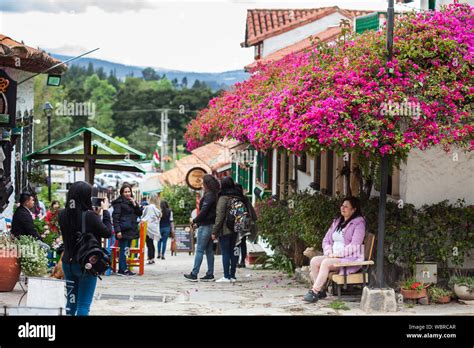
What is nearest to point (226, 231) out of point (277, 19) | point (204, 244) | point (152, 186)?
point (204, 244)

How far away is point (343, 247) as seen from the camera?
12422 mm

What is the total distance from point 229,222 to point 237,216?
0.16 m

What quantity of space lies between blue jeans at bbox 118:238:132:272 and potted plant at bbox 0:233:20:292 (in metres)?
4.00

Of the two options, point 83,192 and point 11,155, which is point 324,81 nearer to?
point 83,192

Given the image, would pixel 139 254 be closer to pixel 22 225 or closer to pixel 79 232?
pixel 22 225

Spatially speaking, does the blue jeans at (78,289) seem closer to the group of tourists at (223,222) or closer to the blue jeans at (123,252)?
the group of tourists at (223,222)

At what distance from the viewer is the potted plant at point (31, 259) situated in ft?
39.5

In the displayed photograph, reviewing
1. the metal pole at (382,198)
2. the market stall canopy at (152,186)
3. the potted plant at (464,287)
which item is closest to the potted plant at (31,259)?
the metal pole at (382,198)

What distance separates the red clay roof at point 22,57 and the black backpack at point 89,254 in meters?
4.46

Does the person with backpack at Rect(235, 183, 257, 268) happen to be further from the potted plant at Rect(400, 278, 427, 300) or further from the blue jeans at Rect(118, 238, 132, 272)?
the potted plant at Rect(400, 278, 427, 300)

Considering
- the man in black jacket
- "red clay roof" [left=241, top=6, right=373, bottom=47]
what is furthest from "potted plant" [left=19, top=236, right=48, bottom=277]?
"red clay roof" [left=241, top=6, right=373, bottom=47]

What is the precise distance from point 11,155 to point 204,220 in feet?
11.2

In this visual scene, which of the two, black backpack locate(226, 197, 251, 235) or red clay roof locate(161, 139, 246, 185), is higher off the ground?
red clay roof locate(161, 139, 246, 185)

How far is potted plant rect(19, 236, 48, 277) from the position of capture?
12047 mm
